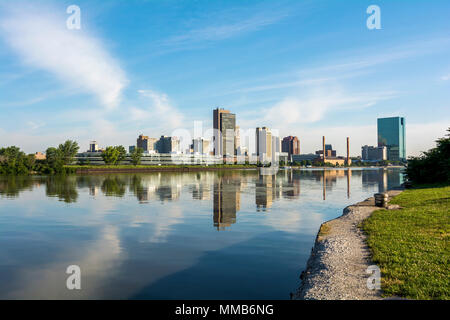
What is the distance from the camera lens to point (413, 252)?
12.6m

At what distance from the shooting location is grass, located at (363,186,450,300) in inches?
366

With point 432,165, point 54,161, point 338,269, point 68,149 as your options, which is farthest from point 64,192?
point 68,149

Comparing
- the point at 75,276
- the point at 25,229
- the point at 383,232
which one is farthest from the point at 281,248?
the point at 25,229

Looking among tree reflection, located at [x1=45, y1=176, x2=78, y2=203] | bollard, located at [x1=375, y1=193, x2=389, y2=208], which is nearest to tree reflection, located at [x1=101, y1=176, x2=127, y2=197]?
tree reflection, located at [x1=45, y1=176, x2=78, y2=203]

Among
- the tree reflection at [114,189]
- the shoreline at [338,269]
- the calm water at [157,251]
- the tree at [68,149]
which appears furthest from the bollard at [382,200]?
Result: the tree at [68,149]

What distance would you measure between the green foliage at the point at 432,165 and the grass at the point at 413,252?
3476 cm

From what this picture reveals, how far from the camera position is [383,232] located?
1655cm

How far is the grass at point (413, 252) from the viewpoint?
9297mm

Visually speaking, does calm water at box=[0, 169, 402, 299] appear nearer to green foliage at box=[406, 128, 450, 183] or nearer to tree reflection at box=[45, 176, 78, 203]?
tree reflection at box=[45, 176, 78, 203]

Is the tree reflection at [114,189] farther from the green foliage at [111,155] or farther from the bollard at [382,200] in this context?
the green foliage at [111,155]

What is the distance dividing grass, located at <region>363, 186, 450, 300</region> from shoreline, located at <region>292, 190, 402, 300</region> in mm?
534
